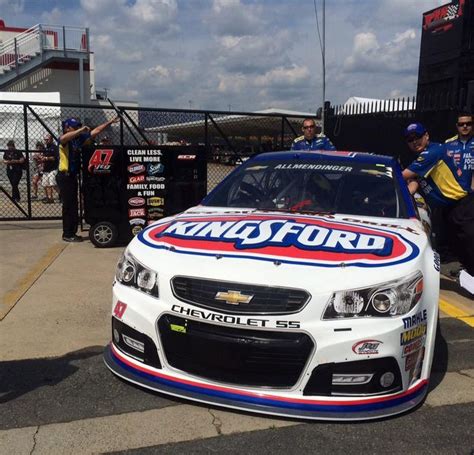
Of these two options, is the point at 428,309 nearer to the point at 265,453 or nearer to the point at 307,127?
the point at 265,453

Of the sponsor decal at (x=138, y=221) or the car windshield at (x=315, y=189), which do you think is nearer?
the car windshield at (x=315, y=189)

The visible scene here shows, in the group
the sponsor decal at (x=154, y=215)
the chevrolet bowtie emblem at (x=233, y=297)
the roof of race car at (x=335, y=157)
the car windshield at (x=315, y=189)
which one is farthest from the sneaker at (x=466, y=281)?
the sponsor decal at (x=154, y=215)

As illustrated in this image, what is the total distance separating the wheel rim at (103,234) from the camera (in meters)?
7.31

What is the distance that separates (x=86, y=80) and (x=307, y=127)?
25.0m

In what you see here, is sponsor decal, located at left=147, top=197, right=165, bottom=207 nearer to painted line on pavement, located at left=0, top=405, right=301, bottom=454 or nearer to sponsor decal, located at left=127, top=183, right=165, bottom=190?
sponsor decal, located at left=127, top=183, right=165, bottom=190

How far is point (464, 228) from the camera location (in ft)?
17.8

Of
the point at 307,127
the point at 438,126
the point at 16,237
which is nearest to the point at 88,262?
the point at 16,237

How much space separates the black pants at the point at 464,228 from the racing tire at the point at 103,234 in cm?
458

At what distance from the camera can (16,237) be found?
8070 millimetres

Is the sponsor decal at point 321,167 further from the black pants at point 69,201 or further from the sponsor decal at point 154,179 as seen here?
the black pants at point 69,201

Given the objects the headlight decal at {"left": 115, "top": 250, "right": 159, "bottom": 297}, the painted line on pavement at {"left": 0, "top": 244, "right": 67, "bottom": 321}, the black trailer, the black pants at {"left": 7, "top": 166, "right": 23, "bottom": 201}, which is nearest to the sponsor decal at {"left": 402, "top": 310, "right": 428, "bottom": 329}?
the headlight decal at {"left": 115, "top": 250, "right": 159, "bottom": 297}

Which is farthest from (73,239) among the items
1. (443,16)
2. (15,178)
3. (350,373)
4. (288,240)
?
(443,16)

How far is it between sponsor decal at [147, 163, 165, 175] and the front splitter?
4888 millimetres

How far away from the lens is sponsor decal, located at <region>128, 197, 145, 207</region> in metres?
7.44
